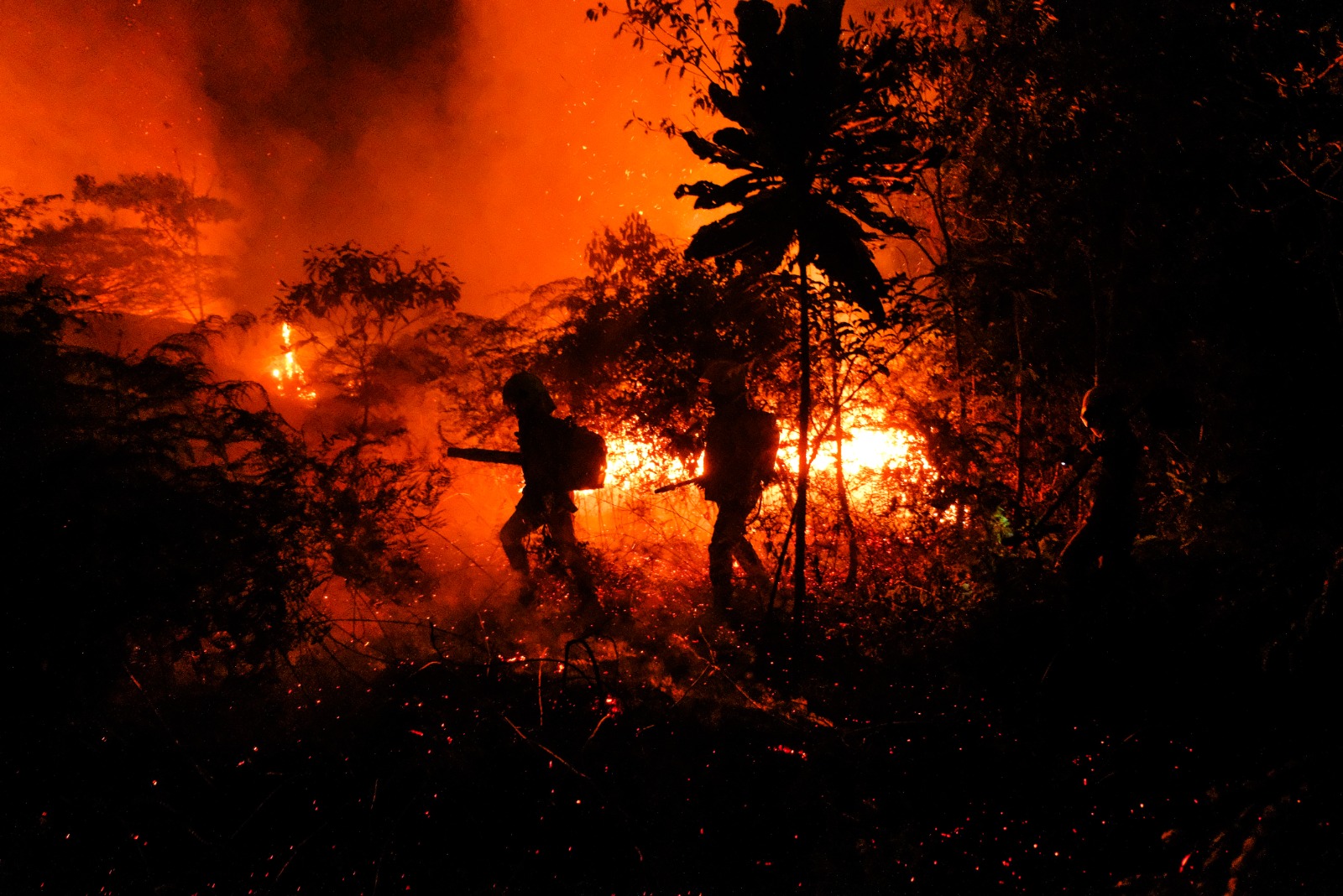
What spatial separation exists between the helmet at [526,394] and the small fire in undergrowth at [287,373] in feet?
31.5

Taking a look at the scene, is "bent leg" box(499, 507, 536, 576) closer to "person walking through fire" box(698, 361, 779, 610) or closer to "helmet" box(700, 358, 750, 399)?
"person walking through fire" box(698, 361, 779, 610)

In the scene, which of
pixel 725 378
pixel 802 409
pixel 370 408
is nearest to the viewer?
pixel 802 409

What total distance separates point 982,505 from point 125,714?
6.28 meters

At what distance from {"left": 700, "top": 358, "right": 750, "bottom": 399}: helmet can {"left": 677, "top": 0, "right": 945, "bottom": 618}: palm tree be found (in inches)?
55.4

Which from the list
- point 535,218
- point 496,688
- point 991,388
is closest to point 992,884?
point 496,688

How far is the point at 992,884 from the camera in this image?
2.56m

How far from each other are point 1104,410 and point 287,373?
24.4 meters

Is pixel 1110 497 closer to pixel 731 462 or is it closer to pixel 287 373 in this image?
pixel 731 462

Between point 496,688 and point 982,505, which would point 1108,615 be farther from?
point 496,688

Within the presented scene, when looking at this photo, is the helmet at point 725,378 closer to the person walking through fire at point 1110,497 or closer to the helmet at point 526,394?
the helmet at point 526,394

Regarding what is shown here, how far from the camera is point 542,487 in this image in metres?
5.89

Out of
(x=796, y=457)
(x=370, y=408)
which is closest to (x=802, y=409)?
(x=796, y=457)

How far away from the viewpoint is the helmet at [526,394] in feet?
19.1

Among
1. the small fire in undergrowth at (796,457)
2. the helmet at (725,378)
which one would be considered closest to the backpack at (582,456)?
the helmet at (725,378)
